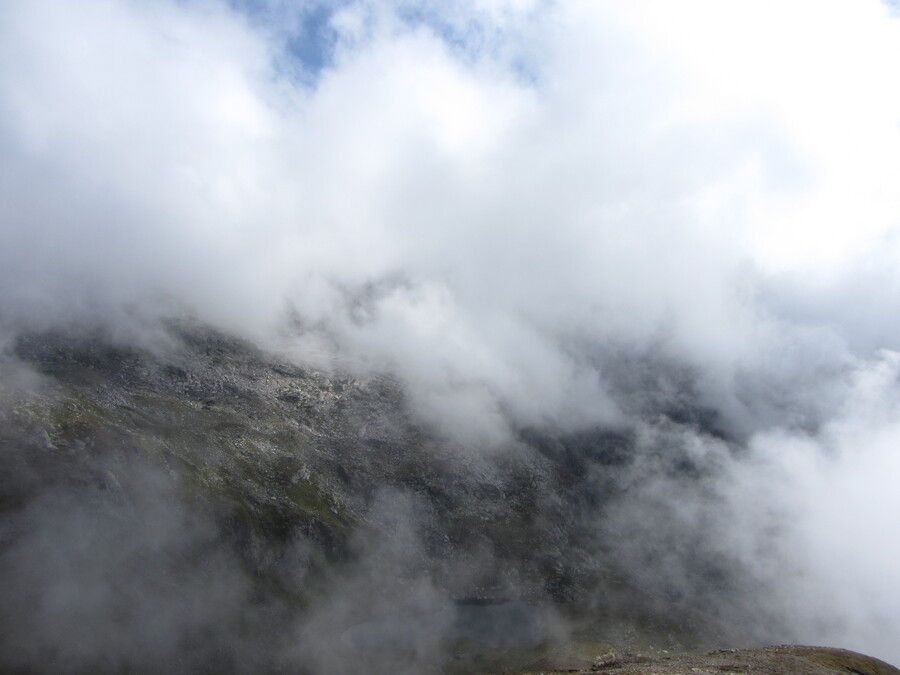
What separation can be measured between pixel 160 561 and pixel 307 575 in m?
41.8

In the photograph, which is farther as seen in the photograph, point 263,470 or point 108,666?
point 263,470

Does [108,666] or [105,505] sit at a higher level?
[105,505]

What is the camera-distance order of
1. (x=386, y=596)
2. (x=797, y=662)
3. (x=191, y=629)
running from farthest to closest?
1. (x=386, y=596)
2. (x=191, y=629)
3. (x=797, y=662)

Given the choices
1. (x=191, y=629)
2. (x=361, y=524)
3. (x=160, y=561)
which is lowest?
(x=191, y=629)

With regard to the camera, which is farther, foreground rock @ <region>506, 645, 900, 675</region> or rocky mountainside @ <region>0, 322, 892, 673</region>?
rocky mountainside @ <region>0, 322, 892, 673</region>

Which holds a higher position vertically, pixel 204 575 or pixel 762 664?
pixel 204 575

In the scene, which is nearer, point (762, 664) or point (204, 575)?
point (762, 664)

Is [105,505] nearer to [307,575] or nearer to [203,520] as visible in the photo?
[203,520]

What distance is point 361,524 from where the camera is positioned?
7864 inches

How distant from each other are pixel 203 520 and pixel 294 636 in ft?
136

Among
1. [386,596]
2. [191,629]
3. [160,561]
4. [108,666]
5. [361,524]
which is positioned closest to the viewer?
[108,666]

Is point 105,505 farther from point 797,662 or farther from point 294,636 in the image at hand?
point 797,662

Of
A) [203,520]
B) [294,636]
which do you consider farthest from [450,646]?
[203,520]

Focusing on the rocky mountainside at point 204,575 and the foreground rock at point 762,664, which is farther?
the rocky mountainside at point 204,575
